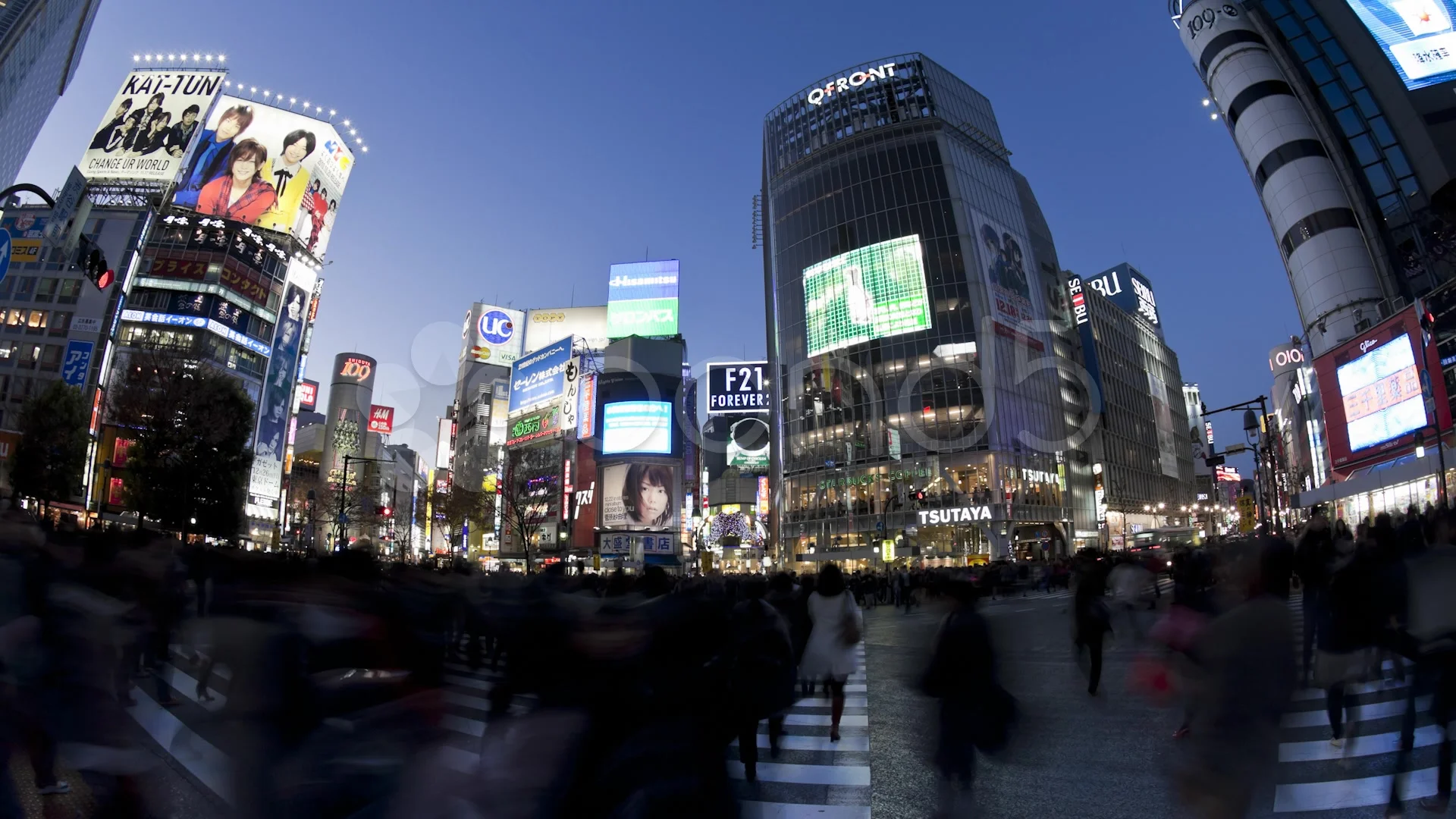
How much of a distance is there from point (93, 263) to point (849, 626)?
14.3 metres

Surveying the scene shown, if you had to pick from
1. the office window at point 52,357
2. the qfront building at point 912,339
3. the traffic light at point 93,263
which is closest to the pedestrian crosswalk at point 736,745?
the traffic light at point 93,263

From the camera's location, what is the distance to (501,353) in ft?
326

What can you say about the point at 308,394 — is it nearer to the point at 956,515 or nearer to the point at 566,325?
the point at 566,325

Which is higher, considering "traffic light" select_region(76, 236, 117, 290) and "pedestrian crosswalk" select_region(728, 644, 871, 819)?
"traffic light" select_region(76, 236, 117, 290)

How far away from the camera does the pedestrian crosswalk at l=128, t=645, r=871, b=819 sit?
5934 mm

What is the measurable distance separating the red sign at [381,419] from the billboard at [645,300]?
46.1 meters

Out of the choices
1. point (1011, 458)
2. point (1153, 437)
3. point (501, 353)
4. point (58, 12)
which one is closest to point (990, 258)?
point (1011, 458)

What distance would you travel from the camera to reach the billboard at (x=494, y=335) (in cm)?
9844

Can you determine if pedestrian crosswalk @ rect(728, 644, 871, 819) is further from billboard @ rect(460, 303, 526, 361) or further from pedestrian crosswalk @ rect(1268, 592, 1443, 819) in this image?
billboard @ rect(460, 303, 526, 361)

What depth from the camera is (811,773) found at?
719cm

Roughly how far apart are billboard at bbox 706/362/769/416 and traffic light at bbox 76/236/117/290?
2150 inches

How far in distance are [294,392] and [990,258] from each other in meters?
67.9

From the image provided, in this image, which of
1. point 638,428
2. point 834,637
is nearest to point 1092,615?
point 834,637

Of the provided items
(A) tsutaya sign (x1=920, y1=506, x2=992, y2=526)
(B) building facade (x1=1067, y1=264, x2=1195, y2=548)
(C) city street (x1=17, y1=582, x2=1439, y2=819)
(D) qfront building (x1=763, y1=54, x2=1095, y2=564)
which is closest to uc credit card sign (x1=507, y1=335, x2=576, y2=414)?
(D) qfront building (x1=763, y1=54, x2=1095, y2=564)
